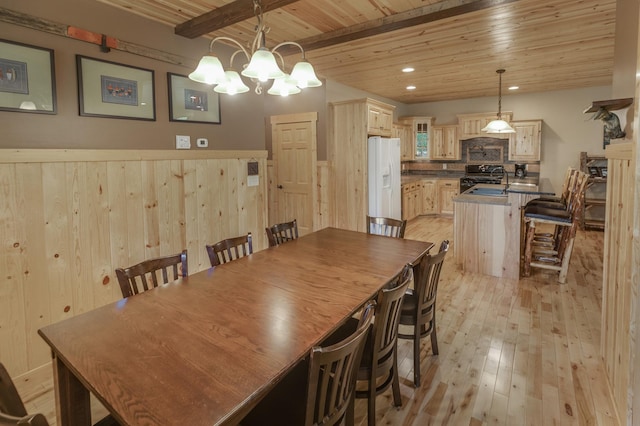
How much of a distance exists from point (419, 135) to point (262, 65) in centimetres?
641

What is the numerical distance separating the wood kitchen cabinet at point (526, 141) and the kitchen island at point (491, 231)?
290 centimetres

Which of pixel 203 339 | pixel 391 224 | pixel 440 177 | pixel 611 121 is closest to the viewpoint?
pixel 203 339

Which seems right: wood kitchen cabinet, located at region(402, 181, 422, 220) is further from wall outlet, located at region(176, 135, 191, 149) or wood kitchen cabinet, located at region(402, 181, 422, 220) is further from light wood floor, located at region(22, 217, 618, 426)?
wall outlet, located at region(176, 135, 191, 149)

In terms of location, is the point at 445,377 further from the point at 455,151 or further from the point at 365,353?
the point at 455,151

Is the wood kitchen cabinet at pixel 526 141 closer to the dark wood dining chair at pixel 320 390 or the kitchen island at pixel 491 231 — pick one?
the kitchen island at pixel 491 231

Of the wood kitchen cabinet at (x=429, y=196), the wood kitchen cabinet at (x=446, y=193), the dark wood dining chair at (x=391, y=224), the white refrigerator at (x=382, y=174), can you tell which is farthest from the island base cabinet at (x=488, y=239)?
the wood kitchen cabinet at (x=429, y=196)

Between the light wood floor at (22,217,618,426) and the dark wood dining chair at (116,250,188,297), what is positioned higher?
the dark wood dining chair at (116,250,188,297)

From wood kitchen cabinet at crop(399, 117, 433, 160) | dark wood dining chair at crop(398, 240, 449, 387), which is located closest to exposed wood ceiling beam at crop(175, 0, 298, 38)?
dark wood dining chair at crop(398, 240, 449, 387)

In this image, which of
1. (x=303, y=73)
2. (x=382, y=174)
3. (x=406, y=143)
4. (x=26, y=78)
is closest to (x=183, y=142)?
(x=26, y=78)

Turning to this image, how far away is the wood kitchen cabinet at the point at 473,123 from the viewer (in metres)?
6.82

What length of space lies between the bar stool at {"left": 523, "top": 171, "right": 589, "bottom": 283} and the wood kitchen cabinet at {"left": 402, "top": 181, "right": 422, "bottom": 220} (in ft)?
8.77

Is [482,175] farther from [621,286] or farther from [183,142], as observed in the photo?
[183,142]

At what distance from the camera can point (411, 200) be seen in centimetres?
705

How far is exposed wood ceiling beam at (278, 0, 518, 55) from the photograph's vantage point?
103 inches
